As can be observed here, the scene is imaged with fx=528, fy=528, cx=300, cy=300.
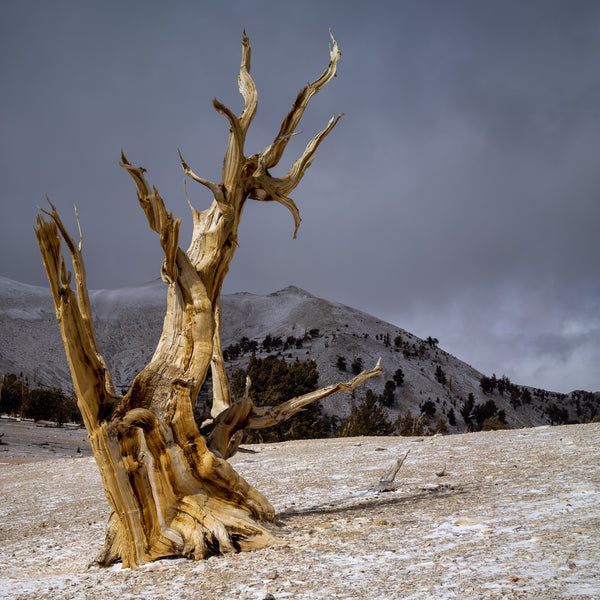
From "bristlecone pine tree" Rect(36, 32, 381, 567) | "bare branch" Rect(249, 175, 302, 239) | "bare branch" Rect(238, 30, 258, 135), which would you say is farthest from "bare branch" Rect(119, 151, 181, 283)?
"bare branch" Rect(238, 30, 258, 135)

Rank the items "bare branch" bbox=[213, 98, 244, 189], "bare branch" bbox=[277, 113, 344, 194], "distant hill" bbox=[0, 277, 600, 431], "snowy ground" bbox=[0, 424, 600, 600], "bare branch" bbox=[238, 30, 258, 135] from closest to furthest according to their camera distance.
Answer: "snowy ground" bbox=[0, 424, 600, 600] < "bare branch" bbox=[213, 98, 244, 189] < "bare branch" bbox=[238, 30, 258, 135] < "bare branch" bbox=[277, 113, 344, 194] < "distant hill" bbox=[0, 277, 600, 431]

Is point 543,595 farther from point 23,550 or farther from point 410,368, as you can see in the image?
point 410,368

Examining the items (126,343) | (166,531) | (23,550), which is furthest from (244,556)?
(126,343)

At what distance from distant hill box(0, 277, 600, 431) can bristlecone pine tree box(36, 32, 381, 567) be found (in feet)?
93.8

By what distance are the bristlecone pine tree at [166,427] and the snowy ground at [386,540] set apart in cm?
23

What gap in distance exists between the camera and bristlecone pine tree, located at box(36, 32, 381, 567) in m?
3.88

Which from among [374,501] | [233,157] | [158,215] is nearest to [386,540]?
[374,501]

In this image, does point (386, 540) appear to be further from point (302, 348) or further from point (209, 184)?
point (302, 348)

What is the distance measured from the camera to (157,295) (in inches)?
2869

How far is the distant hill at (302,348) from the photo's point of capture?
39312 millimetres

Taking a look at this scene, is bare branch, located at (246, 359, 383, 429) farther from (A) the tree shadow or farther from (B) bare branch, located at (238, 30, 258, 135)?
(B) bare branch, located at (238, 30, 258, 135)

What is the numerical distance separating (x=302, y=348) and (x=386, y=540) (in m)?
41.0

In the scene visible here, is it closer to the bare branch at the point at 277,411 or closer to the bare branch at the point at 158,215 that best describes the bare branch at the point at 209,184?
the bare branch at the point at 158,215

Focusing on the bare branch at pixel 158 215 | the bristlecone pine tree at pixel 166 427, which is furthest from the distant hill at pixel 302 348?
the bare branch at pixel 158 215
